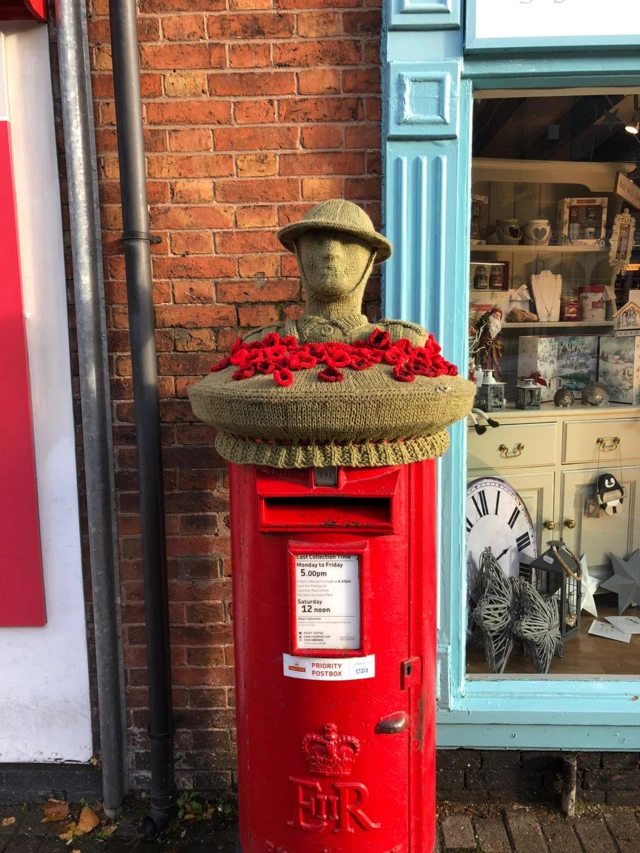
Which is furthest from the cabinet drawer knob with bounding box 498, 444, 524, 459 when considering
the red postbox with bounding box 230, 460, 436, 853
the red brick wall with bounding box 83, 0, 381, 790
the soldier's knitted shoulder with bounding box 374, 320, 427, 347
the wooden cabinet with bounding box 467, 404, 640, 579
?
the red postbox with bounding box 230, 460, 436, 853

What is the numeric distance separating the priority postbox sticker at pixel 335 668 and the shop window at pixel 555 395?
1.36 m

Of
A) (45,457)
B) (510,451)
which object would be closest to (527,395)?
(510,451)

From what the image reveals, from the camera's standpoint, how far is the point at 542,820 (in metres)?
2.47

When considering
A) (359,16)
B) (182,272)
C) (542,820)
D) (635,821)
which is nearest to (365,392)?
(182,272)

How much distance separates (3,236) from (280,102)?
1.20 m

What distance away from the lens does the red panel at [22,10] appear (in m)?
2.20

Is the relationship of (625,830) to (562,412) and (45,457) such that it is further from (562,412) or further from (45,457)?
(45,457)

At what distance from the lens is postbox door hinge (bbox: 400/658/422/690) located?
161 centimetres

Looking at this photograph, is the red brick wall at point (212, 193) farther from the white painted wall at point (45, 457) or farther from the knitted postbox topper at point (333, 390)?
the knitted postbox topper at point (333, 390)

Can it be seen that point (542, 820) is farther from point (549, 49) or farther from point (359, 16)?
point (359, 16)

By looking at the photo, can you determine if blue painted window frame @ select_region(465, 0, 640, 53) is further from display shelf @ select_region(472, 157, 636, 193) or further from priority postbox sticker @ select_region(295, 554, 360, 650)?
priority postbox sticker @ select_region(295, 554, 360, 650)

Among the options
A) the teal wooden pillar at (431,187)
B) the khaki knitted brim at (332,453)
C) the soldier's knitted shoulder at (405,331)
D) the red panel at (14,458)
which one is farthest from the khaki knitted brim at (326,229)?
the red panel at (14,458)

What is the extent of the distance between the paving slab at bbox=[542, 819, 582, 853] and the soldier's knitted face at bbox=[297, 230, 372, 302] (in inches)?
88.4

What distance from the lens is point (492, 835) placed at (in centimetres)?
240
